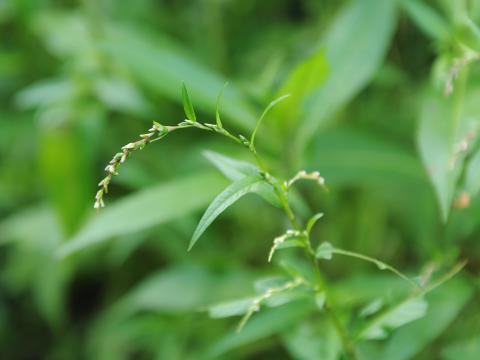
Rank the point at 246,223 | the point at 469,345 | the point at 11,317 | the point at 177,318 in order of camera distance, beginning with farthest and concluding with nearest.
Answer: the point at 11,317
the point at 246,223
the point at 177,318
the point at 469,345

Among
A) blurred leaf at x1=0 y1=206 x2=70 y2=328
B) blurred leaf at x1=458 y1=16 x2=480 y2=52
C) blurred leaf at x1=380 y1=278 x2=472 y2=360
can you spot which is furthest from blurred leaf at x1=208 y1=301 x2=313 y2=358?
blurred leaf at x1=0 y1=206 x2=70 y2=328

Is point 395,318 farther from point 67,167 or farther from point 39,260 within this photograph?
point 39,260

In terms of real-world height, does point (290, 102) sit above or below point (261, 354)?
above

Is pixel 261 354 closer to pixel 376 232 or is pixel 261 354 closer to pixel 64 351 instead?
pixel 376 232

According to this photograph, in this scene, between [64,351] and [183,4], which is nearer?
[64,351]

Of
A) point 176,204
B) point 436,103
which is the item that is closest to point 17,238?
point 176,204

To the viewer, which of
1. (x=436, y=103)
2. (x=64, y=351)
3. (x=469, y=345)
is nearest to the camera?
(x=469, y=345)

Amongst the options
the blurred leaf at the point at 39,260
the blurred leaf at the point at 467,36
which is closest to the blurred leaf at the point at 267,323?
the blurred leaf at the point at 467,36
